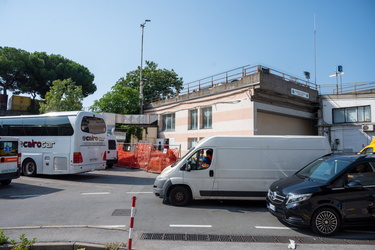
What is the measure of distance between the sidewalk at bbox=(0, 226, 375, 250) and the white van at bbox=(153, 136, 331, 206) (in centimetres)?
268

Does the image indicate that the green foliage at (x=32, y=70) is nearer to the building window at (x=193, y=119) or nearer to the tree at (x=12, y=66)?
the tree at (x=12, y=66)

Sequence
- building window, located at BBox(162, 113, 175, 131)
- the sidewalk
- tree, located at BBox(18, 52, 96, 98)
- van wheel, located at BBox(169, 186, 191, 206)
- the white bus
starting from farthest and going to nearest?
tree, located at BBox(18, 52, 96, 98) → building window, located at BBox(162, 113, 175, 131) → the white bus → van wheel, located at BBox(169, 186, 191, 206) → the sidewalk

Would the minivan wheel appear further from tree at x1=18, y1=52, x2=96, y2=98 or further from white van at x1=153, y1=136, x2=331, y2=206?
tree at x1=18, y1=52, x2=96, y2=98

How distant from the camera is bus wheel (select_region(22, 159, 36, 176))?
13953mm

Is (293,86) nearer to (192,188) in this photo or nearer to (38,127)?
(192,188)

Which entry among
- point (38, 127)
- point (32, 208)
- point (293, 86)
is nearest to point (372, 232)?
point (32, 208)

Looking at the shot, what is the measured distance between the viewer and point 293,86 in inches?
887

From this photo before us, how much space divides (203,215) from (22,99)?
37750 millimetres

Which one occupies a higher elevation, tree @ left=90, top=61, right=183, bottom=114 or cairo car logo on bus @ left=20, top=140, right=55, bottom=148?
tree @ left=90, top=61, right=183, bottom=114

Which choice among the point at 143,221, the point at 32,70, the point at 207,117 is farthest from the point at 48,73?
the point at 143,221

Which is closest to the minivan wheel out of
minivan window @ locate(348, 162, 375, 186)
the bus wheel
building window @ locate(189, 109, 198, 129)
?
minivan window @ locate(348, 162, 375, 186)

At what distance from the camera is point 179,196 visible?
8023 mm

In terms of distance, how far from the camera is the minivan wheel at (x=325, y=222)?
18.3 ft

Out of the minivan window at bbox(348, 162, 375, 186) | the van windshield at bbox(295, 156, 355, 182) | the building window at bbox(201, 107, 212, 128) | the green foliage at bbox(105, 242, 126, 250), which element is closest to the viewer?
the green foliage at bbox(105, 242, 126, 250)
